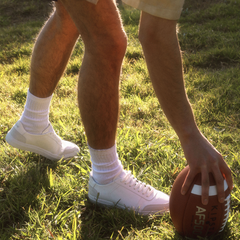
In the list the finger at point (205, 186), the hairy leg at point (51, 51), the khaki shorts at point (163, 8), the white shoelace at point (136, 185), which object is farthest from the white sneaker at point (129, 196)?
the khaki shorts at point (163, 8)

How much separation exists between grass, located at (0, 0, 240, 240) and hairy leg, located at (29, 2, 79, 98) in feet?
2.14

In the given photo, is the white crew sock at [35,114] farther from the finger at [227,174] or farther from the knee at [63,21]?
the finger at [227,174]

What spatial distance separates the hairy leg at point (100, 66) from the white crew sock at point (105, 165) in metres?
0.05

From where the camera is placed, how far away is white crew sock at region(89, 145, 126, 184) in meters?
1.70

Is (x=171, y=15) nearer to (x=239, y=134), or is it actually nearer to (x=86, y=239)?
(x=86, y=239)

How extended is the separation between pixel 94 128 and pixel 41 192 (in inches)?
27.2

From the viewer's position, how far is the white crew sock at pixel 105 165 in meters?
1.70

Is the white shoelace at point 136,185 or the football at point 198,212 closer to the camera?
the football at point 198,212

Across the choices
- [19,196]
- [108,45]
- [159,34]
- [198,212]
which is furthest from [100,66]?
[19,196]

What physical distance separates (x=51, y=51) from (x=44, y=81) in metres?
0.24

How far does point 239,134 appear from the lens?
8.24 feet

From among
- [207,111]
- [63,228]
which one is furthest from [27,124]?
[207,111]

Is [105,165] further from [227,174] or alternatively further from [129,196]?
[227,174]

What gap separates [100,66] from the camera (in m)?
1.52
